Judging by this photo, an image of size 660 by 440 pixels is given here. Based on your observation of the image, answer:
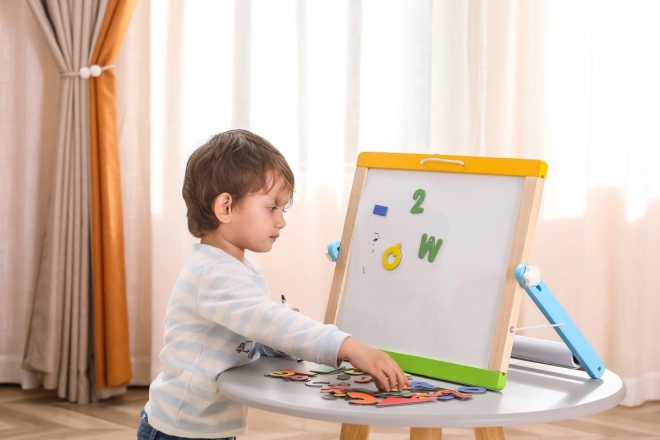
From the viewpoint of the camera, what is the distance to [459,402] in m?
1.05

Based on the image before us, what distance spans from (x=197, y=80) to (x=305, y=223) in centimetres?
66

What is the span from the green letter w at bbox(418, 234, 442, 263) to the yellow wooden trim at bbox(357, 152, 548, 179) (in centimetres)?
12

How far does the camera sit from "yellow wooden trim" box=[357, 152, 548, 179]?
1218 mm

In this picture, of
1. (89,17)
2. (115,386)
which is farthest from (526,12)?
(115,386)

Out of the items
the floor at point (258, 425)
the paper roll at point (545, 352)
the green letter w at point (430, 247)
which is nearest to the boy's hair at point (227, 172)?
the green letter w at point (430, 247)

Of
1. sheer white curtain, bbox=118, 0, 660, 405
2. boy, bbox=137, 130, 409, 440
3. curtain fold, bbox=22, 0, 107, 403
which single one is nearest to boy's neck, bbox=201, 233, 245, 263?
boy, bbox=137, 130, 409, 440

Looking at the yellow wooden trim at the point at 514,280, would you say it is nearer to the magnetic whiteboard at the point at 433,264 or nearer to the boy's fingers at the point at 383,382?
the magnetic whiteboard at the point at 433,264

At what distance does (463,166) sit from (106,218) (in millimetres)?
1822

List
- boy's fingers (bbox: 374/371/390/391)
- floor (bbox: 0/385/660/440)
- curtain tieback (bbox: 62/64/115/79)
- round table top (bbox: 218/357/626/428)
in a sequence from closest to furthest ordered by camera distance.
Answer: round table top (bbox: 218/357/626/428) < boy's fingers (bbox: 374/371/390/391) < floor (bbox: 0/385/660/440) < curtain tieback (bbox: 62/64/115/79)

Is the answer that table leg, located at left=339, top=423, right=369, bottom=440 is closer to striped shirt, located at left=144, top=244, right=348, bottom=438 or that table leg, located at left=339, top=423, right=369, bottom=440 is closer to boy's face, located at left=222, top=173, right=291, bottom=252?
striped shirt, located at left=144, top=244, right=348, bottom=438

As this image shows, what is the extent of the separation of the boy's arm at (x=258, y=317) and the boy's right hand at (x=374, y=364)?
0.02 m

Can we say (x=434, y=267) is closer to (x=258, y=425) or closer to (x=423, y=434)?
(x=423, y=434)

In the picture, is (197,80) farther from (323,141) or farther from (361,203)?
(361,203)

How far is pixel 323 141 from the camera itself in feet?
9.55
